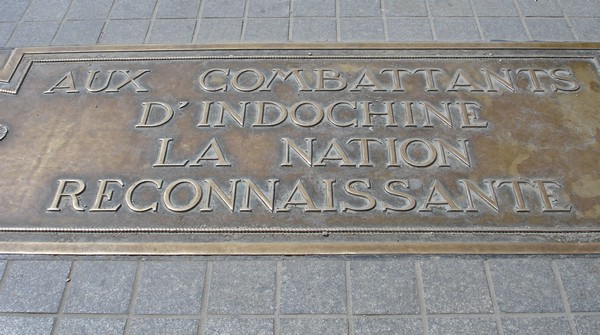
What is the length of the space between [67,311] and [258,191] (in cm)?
97

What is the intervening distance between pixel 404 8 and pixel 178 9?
4.77 feet

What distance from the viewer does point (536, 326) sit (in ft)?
7.34

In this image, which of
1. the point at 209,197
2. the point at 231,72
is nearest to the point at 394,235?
the point at 209,197

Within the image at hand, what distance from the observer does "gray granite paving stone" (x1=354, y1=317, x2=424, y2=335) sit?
88.1 inches

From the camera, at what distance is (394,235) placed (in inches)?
99.3

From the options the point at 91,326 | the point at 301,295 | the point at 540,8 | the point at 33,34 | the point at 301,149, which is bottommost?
the point at 91,326

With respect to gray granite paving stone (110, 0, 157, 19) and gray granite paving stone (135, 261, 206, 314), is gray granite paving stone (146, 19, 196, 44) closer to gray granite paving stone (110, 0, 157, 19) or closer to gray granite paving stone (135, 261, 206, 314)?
gray granite paving stone (110, 0, 157, 19)

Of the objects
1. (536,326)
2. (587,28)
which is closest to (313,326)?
(536,326)

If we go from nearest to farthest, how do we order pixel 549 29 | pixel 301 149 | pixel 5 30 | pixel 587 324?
pixel 587 324, pixel 301 149, pixel 549 29, pixel 5 30

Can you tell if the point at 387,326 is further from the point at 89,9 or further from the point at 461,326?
the point at 89,9

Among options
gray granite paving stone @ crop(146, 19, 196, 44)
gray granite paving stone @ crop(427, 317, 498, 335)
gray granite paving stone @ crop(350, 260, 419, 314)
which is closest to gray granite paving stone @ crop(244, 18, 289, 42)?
gray granite paving stone @ crop(146, 19, 196, 44)

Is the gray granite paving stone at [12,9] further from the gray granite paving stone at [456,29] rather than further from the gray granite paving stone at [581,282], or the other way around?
the gray granite paving stone at [581,282]

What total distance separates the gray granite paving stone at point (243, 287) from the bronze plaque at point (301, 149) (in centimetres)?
9

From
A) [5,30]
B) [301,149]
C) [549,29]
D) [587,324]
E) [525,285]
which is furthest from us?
[5,30]
